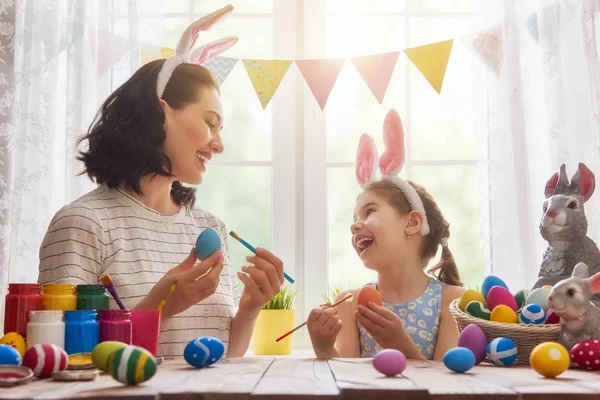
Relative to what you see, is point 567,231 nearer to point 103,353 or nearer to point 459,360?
point 459,360

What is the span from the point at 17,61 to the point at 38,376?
4.87 ft

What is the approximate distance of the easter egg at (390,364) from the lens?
926 mm

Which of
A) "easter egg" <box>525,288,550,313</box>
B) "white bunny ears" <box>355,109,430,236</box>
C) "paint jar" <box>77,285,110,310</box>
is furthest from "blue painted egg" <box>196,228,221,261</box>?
"white bunny ears" <box>355,109,430,236</box>

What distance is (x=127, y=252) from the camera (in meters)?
1.52

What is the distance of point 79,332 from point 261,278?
0.55 m

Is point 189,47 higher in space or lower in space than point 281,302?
higher

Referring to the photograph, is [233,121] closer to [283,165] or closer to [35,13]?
[283,165]

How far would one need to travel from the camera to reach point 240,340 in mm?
1629

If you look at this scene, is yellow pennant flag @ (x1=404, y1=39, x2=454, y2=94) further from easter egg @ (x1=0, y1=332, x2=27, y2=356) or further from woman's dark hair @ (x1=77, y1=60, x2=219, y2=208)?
easter egg @ (x1=0, y1=332, x2=27, y2=356)

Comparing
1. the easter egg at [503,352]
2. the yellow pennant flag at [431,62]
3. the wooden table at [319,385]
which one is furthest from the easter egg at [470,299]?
the yellow pennant flag at [431,62]

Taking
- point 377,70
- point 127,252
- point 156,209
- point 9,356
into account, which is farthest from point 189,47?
point 9,356

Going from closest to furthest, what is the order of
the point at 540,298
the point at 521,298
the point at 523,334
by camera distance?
the point at 523,334 → the point at 540,298 → the point at 521,298

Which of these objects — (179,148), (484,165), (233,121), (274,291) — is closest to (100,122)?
(179,148)

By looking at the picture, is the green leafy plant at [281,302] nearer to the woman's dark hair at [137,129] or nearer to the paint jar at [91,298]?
the woman's dark hair at [137,129]
